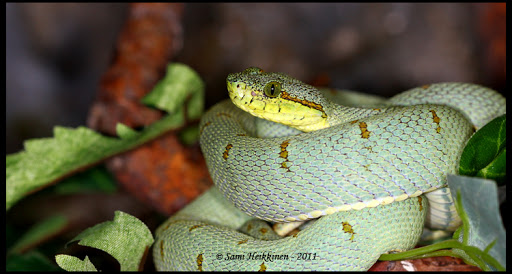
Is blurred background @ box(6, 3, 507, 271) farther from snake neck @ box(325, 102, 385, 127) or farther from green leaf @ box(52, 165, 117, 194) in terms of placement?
snake neck @ box(325, 102, 385, 127)

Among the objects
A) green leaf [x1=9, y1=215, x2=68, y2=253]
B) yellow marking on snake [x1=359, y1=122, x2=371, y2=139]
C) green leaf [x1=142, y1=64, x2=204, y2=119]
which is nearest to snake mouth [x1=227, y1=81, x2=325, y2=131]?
yellow marking on snake [x1=359, y1=122, x2=371, y2=139]

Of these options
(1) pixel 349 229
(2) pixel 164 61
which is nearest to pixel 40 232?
(2) pixel 164 61

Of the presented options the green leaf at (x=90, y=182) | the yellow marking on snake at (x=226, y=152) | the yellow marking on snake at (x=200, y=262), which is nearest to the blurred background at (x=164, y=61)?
the green leaf at (x=90, y=182)

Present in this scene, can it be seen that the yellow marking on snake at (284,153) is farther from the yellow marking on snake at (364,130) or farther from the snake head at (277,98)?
the yellow marking on snake at (364,130)

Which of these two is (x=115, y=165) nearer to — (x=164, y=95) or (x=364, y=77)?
(x=164, y=95)

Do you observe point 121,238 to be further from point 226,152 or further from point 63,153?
point 63,153
